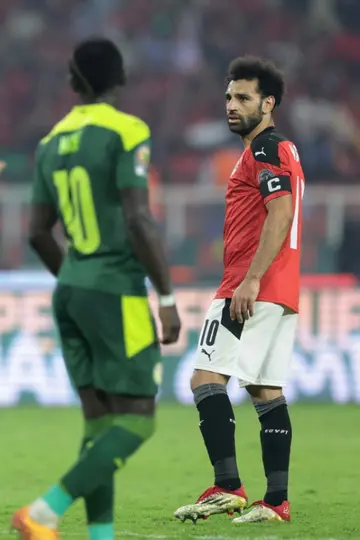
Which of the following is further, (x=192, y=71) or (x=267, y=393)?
(x=192, y=71)

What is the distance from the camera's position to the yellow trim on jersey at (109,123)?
13.2 ft

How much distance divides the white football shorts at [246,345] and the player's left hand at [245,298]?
17cm

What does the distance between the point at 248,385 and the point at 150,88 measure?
512 inches

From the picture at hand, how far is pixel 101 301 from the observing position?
161 inches

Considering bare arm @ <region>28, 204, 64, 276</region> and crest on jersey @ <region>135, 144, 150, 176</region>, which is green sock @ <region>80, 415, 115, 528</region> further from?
crest on jersey @ <region>135, 144, 150, 176</region>

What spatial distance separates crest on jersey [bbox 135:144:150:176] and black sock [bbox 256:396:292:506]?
180cm

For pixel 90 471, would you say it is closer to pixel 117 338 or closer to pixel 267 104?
pixel 117 338

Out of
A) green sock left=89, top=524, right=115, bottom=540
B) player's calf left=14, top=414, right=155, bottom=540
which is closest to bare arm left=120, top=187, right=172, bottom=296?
player's calf left=14, top=414, right=155, bottom=540

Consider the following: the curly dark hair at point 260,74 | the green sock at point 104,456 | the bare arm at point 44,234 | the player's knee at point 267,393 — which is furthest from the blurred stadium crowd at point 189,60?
the green sock at point 104,456

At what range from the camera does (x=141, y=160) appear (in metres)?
4.01

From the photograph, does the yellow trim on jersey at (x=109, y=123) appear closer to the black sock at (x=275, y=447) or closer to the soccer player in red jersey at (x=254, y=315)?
the soccer player in red jersey at (x=254, y=315)

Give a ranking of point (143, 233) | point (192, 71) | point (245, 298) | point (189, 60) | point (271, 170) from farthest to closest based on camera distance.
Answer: point (189, 60) → point (192, 71) → point (271, 170) → point (245, 298) → point (143, 233)

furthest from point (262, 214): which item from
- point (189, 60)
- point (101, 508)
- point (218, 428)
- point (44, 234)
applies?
point (189, 60)

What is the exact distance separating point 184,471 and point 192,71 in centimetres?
1146
